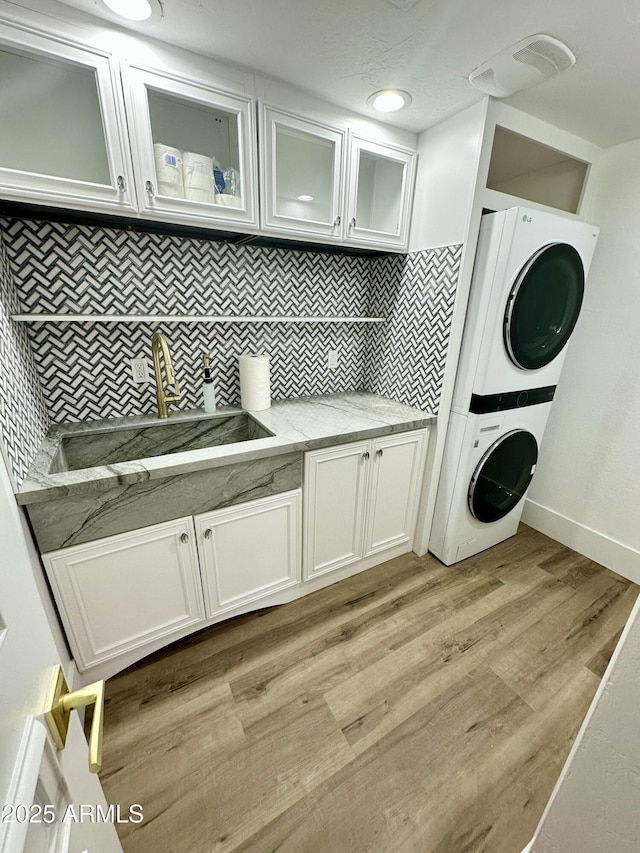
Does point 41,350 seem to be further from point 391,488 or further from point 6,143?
point 391,488

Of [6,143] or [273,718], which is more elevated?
[6,143]

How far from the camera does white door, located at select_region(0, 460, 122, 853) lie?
35cm

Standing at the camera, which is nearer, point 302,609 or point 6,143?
point 6,143

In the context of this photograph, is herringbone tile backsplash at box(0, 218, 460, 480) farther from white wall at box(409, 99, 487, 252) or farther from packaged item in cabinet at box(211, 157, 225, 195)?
packaged item in cabinet at box(211, 157, 225, 195)

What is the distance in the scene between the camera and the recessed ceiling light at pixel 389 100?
1461 mm

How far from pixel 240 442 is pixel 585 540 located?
223 centimetres

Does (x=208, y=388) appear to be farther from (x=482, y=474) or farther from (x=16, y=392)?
(x=482, y=474)

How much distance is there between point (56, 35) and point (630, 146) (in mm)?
2498

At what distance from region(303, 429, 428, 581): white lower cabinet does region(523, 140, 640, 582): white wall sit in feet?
3.46

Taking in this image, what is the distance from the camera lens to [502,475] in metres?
2.05

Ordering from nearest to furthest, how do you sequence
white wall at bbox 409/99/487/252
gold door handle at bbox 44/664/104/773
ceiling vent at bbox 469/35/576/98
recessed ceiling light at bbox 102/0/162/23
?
gold door handle at bbox 44/664/104/773 < recessed ceiling light at bbox 102/0/162/23 < ceiling vent at bbox 469/35/576/98 < white wall at bbox 409/99/487/252

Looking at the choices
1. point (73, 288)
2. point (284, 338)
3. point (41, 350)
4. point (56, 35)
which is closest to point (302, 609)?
point (284, 338)

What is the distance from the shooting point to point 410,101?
151cm

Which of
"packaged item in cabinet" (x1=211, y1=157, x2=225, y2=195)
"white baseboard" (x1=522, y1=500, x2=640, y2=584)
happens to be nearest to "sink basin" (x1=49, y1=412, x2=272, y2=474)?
"packaged item in cabinet" (x1=211, y1=157, x2=225, y2=195)
